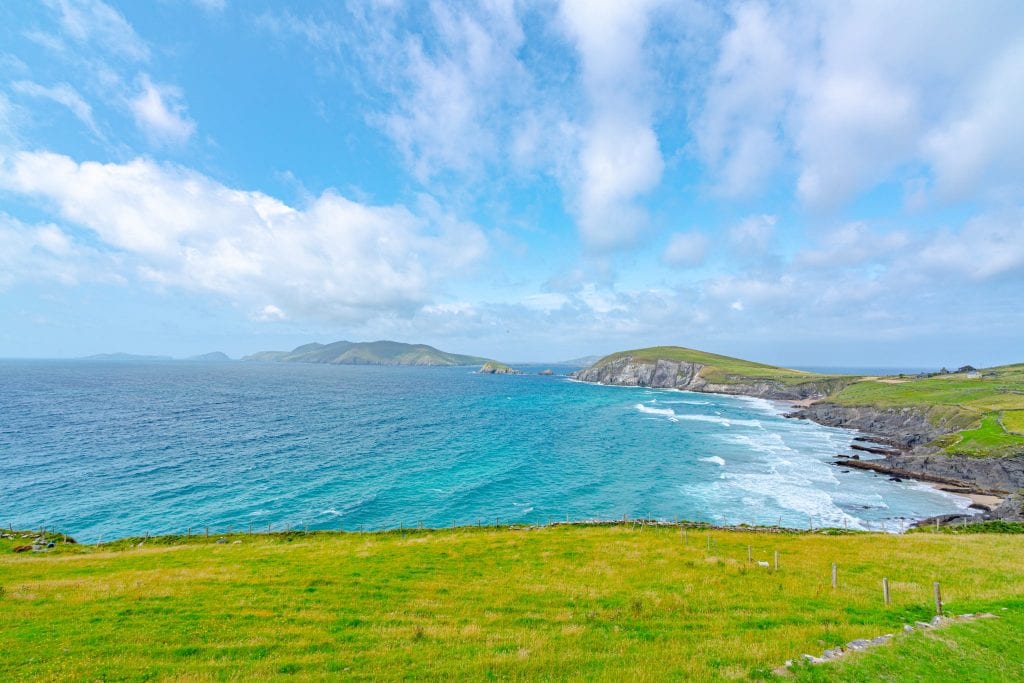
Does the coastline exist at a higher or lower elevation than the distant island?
lower

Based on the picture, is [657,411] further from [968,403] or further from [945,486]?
[945,486]

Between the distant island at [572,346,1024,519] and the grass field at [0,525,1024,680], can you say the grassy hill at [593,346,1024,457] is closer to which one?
the distant island at [572,346,1024,519]

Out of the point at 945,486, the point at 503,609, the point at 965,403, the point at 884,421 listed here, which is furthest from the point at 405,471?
the point at 965,403

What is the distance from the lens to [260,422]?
118062mm

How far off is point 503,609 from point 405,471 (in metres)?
56.8

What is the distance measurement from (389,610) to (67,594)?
63.9ft

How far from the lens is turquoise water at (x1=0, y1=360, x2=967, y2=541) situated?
56.6m

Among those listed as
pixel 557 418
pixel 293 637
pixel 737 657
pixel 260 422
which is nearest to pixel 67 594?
pixel 293 637

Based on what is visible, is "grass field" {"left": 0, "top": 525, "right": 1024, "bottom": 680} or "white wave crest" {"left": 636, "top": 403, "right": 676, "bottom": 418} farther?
"white wave crest" {"left": 636, "top": 403, "right": 676, "bottom": 418}

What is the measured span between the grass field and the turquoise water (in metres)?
17.8

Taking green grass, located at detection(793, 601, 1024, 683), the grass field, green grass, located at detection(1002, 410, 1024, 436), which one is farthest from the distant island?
green grass, located at detection(793, 601, 1024, 683)

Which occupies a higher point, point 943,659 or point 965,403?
point 965,403

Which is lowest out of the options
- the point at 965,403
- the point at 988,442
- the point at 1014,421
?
the point at 988,442

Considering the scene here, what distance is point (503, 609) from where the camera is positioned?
23391 millimetres
